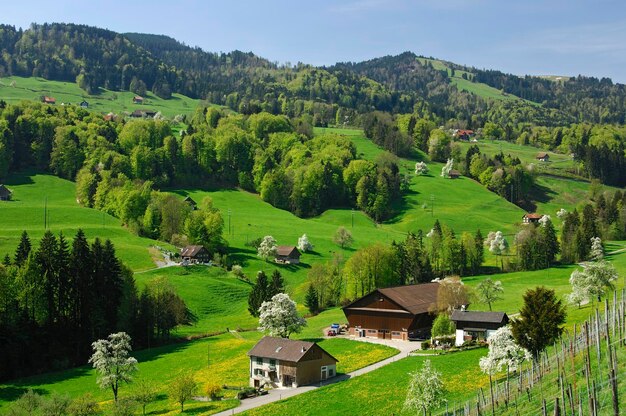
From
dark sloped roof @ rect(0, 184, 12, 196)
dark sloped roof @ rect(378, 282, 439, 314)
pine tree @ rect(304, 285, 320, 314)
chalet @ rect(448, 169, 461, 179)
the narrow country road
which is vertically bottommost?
pine tree @ rect(304, 285, 320, 314)

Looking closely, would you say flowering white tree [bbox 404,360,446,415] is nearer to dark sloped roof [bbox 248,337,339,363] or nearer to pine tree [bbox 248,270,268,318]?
dark sloped roof [bbox 248,337,339,363]

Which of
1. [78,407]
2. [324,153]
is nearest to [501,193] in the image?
[324,153]

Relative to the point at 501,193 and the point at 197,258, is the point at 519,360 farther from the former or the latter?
the point at 501,193

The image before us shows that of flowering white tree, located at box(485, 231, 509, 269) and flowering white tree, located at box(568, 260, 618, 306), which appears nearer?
flowering white tree, located at box(568, 260, 618, 306)

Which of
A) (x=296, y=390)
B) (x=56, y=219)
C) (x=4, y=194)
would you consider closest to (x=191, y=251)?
(x=56, y=219)

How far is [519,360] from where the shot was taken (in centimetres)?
5050

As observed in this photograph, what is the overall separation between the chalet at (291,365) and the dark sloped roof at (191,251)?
1951 inches

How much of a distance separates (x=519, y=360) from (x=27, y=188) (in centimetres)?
13121

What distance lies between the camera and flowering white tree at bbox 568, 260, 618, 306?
245ft

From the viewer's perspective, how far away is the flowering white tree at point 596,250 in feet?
374

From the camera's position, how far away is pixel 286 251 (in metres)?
119

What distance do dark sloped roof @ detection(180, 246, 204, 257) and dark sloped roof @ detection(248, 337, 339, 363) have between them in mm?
47617

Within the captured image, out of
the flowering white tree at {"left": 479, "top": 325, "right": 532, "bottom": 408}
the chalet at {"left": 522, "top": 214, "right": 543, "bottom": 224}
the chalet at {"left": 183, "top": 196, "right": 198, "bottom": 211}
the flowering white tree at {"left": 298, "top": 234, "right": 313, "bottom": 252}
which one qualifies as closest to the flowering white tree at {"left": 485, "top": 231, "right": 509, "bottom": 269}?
the chalet at {"left": 522, "top": 214, "right": 543, "bottom": 224}

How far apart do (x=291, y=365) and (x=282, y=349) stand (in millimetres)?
2123
